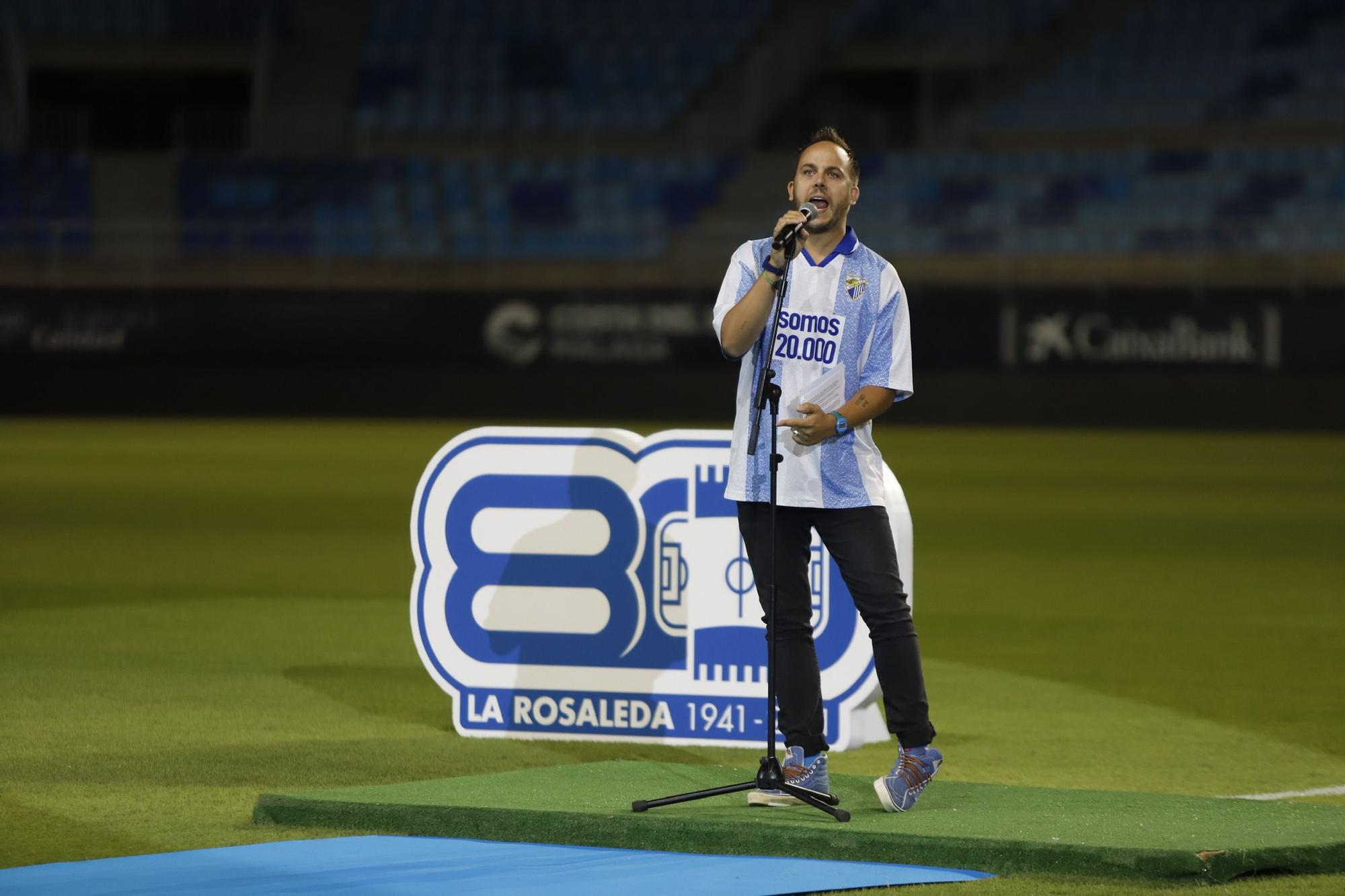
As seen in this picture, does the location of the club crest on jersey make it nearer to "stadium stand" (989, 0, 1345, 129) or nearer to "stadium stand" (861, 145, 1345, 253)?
"stadium stand" (861, 145, 1345, 253)

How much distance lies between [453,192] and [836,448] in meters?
27.3

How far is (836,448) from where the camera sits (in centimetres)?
579

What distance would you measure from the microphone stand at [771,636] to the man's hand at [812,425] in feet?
0.27

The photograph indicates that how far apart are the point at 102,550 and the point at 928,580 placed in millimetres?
Result: 5779

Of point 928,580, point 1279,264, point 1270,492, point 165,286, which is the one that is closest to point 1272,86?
point 1279,264

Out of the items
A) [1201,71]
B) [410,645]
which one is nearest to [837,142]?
[410,645]

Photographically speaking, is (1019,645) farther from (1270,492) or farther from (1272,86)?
(1272,86)

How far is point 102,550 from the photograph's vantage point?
1395 cm

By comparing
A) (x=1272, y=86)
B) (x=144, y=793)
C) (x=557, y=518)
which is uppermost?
(x=1272, y=86)

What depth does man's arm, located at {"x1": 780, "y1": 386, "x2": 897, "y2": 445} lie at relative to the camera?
5.64m

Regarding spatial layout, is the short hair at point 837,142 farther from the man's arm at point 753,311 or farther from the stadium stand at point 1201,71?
the stadium stand at point 1201,71

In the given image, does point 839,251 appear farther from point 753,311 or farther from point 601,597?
point 601,597

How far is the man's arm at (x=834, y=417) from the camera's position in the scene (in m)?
5.64

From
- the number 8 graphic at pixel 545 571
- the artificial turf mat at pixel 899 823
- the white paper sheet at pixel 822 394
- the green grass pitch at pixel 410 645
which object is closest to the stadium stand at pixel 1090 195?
the green grass pitch at pixel 410 645
